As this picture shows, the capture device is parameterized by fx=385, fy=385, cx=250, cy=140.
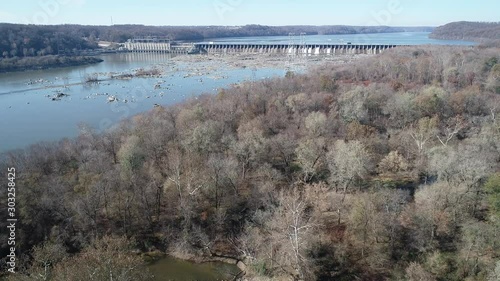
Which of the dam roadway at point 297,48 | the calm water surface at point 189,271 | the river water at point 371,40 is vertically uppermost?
the river water at point 371,40

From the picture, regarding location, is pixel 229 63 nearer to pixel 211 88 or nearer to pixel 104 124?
pixel 211 88

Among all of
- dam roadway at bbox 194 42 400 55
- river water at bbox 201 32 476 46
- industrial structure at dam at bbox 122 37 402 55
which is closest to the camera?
dam roadway at bbox 194 42 400 55

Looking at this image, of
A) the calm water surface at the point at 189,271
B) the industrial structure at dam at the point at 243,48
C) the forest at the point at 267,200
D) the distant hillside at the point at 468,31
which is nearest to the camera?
the forest at the point at 267,200

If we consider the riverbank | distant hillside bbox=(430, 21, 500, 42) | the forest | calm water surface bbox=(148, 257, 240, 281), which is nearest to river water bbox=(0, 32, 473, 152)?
the riverbank

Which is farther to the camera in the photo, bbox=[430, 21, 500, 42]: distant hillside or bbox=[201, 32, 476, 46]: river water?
bbox=[201, 32, 476, 46]: river water

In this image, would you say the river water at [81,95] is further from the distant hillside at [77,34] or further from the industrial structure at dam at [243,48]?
the industrial structure at dam at [243,48]

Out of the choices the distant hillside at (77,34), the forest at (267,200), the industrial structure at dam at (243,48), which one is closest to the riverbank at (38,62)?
the distant hillside at (77,34)

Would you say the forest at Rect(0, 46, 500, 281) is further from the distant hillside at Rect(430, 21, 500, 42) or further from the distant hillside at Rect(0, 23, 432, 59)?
the distant hillside at Rect(430, 21, 500, 42)
